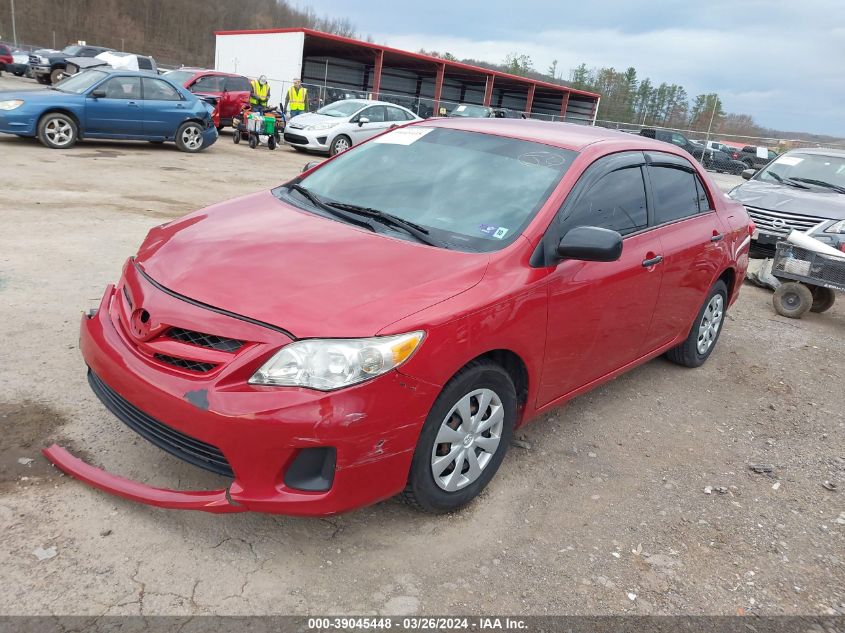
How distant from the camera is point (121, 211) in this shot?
26.3 ft

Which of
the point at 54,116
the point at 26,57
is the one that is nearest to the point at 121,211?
the point at 54,116

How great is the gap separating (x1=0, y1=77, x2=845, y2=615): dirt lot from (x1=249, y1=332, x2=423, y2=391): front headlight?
78 cm

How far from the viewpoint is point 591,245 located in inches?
120

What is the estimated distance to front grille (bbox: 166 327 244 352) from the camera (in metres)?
2.45

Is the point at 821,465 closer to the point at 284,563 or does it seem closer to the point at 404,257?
the point at 404,257

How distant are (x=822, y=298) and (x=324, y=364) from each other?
7.03 metres

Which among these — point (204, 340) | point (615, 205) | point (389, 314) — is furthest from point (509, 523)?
point (615, 205)

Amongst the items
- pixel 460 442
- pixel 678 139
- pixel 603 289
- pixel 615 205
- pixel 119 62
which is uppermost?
pixel 678 139

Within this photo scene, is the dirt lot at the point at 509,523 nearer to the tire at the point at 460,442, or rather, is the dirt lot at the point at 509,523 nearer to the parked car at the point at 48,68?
the tire at the point at 460,442

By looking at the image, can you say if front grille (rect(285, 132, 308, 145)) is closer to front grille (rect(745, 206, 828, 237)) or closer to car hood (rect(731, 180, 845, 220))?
car hood (rect(731, 180, 845, 220))

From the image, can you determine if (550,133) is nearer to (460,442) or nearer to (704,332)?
(460,442)

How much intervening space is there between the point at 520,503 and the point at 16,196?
7683mm

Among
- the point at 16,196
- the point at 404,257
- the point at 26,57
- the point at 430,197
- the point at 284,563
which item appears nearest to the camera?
the point at 284,563

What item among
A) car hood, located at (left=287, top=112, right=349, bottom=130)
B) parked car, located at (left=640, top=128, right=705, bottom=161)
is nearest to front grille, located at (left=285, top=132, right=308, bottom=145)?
car hood, located at (left=287, top=112, right=349, bottom=130)
